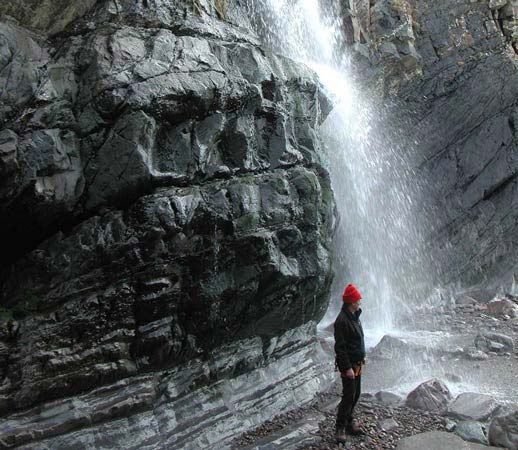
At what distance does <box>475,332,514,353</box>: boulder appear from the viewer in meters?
12.1

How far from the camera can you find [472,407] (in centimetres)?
856

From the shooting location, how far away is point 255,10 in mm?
14883

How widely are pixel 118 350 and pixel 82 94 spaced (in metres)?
4.20

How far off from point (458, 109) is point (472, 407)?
627 inches

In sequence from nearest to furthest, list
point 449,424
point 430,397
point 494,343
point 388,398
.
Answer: point 449,424 → point 430,397 → point 388,398 → point 494,343

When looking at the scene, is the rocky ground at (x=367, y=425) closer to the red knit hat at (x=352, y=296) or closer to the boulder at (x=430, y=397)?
the boulder at (x=430, y=397)

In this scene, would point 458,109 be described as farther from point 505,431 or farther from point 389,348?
point 505,431

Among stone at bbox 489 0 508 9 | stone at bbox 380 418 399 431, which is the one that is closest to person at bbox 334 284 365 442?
stone at bbox 380 418 399 431

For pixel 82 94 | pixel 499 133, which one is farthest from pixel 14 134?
pixel 499 133

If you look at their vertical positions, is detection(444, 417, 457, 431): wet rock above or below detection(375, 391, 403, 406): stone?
below

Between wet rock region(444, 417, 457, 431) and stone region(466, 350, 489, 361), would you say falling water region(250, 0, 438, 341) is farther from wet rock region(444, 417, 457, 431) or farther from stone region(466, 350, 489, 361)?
wet rock region(444, 417, 457, 431)

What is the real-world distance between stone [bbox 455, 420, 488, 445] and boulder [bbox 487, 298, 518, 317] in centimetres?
870

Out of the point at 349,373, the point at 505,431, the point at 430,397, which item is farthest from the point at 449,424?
the point at 349,373

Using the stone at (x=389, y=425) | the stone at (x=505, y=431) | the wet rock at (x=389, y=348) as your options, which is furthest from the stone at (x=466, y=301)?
Result: the stone at (x=505, y=431)
